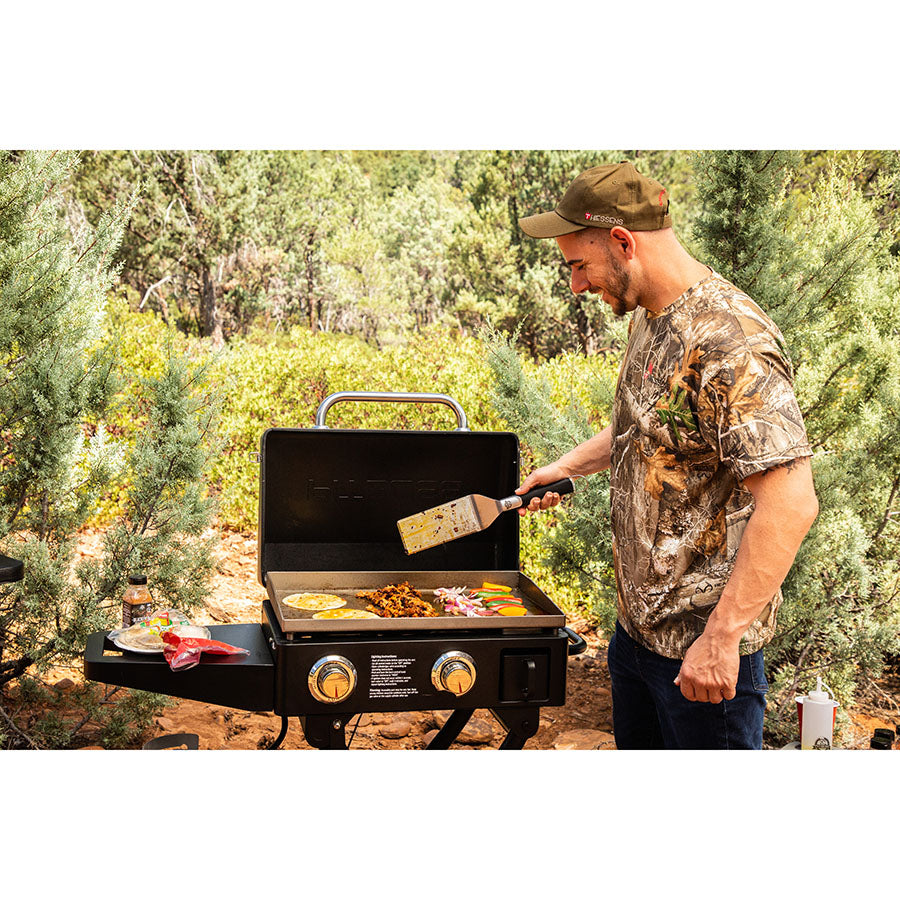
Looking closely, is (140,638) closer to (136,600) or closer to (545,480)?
(136,600)

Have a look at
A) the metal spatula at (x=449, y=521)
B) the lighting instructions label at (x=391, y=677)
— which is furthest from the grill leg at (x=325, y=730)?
the metal spatula at (x=449, y=521)

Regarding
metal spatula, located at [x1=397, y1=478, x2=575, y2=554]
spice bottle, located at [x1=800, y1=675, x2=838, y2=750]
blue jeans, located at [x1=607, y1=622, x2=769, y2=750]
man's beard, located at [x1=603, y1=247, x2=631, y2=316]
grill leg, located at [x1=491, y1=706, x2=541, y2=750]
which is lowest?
spice bottle, located at [x1=800, y1=675, x2=838, y2=750]

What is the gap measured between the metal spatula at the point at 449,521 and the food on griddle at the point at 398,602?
127 mm

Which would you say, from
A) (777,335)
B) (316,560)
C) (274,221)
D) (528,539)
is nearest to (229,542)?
(528,539)

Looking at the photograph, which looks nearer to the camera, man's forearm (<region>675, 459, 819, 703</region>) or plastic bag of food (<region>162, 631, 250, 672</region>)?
man's forearm (<region>675, 459, 819, 703</region>)

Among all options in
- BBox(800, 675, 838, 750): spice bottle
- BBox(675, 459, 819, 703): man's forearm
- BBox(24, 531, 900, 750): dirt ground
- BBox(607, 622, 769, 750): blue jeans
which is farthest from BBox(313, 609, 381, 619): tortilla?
BBox(800, 675, 838, 750): spice bottle

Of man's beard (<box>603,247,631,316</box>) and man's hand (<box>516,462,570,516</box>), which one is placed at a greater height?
man's beard (<box>603,247,631,316</box>)

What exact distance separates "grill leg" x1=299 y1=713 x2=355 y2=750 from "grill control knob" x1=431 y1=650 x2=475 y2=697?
0.78 ft

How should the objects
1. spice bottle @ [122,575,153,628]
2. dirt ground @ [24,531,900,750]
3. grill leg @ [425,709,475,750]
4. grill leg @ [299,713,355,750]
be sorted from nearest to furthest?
1. grill leg @ [299,713,355,750]
2. grill leg @ [425,709,475,750]
3. spice bottle @ [122,575,153,628]
4. dirt ground @ [24,531,900,750]

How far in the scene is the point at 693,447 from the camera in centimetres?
198

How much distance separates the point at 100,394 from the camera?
364 centimetres

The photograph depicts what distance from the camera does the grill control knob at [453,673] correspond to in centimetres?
208

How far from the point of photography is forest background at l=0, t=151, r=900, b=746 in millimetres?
3611

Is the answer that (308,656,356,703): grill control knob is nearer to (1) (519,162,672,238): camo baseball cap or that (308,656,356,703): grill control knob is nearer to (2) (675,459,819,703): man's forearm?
(2) (675,459,819,703): man's forearm
